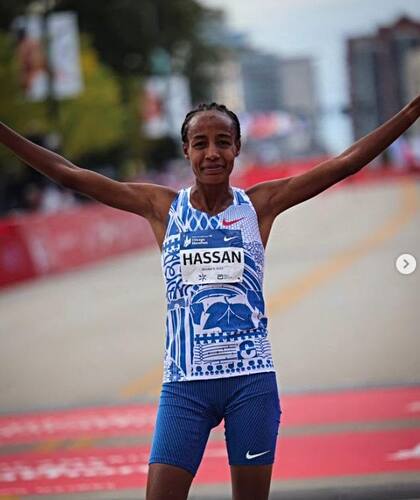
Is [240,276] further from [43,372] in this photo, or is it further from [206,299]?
[43,372]

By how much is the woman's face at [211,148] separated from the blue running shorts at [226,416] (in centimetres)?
70

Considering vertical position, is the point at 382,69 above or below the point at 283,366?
above

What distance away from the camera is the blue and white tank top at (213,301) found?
5.07 metres

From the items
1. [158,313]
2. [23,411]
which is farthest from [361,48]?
[23,411]

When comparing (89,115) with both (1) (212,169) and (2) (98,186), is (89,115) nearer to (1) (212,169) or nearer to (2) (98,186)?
(2) (98,186)

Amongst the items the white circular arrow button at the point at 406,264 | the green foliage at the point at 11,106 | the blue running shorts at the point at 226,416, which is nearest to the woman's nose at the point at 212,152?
the blue running shorts at the point at 226,416

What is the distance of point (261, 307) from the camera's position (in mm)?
5156

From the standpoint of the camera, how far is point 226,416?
5.11m

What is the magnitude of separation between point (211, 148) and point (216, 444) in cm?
512

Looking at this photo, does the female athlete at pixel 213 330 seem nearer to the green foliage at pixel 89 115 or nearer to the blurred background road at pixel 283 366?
the blurred background road at pixel 283 366

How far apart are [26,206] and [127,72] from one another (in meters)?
43.1

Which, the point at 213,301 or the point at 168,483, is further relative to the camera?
the point at 213,301

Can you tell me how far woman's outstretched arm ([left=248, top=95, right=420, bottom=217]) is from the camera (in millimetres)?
5332

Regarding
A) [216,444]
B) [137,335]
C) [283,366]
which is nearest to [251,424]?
[216,444]
